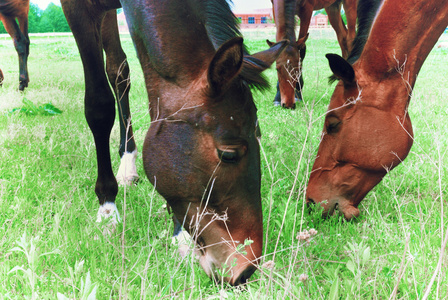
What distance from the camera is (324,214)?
8.70ft

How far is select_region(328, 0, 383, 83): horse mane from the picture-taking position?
2615 mm

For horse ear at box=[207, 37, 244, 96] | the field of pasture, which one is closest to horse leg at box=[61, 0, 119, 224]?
the field of pasture

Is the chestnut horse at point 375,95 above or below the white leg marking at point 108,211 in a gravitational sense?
above

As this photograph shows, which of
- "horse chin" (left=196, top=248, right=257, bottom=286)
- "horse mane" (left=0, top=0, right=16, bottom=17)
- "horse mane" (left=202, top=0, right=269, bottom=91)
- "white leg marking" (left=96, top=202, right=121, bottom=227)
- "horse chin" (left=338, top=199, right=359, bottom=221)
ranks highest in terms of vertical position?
"horse mane" (left=0, top=0, right=16, bottom=17)

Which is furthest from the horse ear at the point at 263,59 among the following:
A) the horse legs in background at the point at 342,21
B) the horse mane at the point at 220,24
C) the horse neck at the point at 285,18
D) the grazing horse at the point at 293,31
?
the horse legs in background at the point at 342,21

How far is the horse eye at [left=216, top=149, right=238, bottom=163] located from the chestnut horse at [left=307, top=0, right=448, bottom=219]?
42.7 inches

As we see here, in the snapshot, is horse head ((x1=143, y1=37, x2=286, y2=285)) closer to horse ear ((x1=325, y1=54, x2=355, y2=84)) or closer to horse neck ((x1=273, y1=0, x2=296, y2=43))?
horse ear ((x1=325, y1=54, x2=355, y2=84))

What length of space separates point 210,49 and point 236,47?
375mm

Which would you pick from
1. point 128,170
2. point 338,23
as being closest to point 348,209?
point 128,170

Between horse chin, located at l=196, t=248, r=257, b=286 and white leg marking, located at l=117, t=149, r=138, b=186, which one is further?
white leg marking, located at l=117, t=149, r=138, b=186

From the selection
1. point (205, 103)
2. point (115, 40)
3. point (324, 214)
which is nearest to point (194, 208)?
point (205, 103)

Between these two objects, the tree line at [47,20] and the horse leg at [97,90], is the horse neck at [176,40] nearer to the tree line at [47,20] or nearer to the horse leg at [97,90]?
the horse leg at [97,90]

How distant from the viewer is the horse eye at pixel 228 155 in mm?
1692

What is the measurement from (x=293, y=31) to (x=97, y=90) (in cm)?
321
